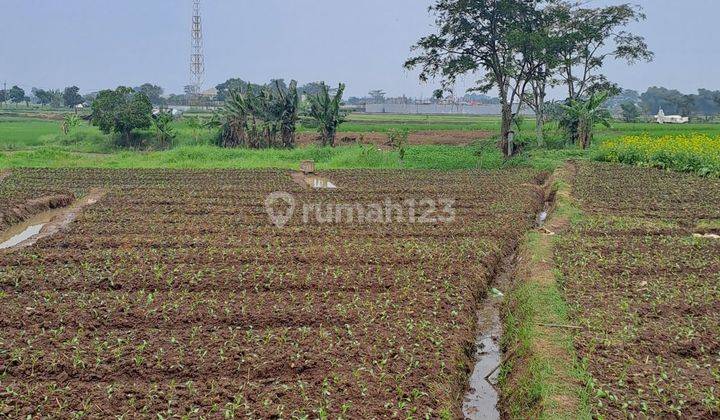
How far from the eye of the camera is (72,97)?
92625 millimetres

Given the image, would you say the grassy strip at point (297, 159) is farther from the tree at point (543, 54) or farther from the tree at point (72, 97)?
the tree at point (72, 97)

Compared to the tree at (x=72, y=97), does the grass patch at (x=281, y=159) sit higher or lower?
lower

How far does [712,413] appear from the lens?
6.18m

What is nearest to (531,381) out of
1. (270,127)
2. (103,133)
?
(270,127)

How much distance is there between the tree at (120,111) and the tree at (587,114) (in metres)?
25.7

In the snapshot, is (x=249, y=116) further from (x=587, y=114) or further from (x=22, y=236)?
(x=22, y=236)

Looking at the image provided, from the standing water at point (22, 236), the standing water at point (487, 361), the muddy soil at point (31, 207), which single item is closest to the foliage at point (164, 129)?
the muddy soil at point (31, 207)

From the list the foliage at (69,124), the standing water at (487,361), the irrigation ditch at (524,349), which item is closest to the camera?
the irrigation ditch at (524,349)

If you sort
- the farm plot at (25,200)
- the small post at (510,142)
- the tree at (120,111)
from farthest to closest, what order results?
the tree at (120,111)
the small post at (510,142)
the farm plot at (25,200)

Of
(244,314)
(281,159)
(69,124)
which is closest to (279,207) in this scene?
(244,314)

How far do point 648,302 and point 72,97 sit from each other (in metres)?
96.9

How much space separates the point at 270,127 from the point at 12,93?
80641mm

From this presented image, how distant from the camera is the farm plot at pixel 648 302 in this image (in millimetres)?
6512

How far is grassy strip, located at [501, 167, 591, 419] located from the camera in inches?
257
